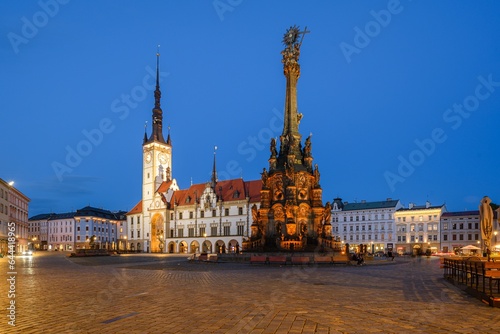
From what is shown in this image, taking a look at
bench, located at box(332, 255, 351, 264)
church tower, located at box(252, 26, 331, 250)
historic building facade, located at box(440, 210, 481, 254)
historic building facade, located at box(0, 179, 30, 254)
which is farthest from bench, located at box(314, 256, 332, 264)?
historic building facade, located at box(440, 210, 481, 254)

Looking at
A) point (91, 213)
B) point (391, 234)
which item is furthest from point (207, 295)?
point (91, 213)

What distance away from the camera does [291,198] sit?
38562 millimetres

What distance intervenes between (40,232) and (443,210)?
11913 centimetres

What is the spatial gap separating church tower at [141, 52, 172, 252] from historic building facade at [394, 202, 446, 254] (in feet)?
174

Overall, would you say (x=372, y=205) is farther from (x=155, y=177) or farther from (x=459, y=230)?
(x=155, y=177)

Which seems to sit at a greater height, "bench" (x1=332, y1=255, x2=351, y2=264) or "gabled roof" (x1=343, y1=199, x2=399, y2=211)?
"gabled roof" (x1=343, y1=199, x2=399, y2=211)

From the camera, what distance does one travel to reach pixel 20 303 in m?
11.5

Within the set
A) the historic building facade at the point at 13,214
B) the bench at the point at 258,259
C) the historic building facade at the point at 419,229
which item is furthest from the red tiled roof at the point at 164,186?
the bench at the point at 258,259

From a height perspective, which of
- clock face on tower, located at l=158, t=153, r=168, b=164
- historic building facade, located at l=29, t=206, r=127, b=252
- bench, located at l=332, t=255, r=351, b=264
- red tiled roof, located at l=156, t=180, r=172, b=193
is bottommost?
historic building facade, located at l=29, t=206, r=127, b=252

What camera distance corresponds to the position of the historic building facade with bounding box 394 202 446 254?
91.9m

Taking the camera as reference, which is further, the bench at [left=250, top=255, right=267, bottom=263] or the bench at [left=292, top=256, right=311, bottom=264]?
the bench at [left=250, top=255, right=267, bottom=263]

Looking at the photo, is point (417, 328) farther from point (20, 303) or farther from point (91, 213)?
point (91, 213)

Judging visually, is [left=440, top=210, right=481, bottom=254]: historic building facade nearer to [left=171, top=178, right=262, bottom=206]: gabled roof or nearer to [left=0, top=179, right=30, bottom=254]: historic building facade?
[left=171, top=178, right=262, bottom=206]: gabled roof

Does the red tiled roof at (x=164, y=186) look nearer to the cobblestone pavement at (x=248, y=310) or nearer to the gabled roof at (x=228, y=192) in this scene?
the gabled roof at (x=228, y=192)
